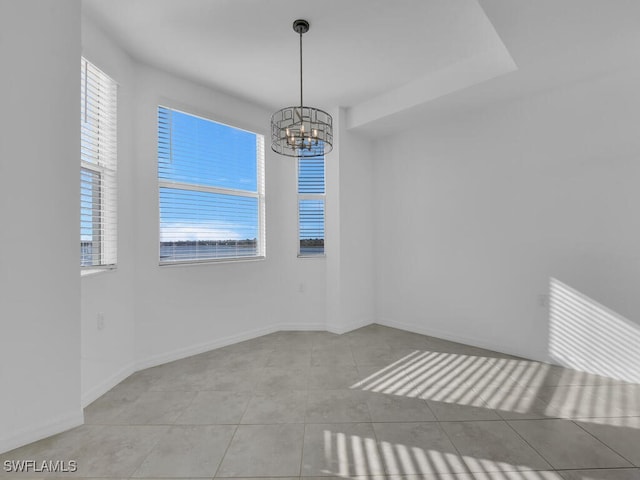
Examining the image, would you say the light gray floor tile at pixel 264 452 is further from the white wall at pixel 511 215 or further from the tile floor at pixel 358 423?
the white wall at pixel 511 215

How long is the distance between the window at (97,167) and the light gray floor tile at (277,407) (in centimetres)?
166

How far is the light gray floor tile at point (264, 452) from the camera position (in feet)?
5.21

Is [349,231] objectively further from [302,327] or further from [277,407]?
[277,407]

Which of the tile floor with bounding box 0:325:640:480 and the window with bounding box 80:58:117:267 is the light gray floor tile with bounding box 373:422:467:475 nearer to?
the tile floor with bounding box 0:325:640:480

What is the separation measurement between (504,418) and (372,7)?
2.98 m

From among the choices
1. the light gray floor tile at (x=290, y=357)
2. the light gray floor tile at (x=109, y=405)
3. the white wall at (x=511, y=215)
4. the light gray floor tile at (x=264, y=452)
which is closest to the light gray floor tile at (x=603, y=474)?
the light gray floor tile at (x=264, y=452)

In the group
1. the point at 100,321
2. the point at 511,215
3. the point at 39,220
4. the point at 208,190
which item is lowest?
the point at 100,321

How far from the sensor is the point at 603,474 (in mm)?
1535

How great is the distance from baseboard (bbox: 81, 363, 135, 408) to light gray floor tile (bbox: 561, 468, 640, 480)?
3004 mm

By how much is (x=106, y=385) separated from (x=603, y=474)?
3267 millimetres

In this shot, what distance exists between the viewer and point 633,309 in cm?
252

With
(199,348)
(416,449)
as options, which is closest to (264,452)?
(416,449)

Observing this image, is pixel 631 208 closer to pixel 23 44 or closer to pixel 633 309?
pixel 633 309

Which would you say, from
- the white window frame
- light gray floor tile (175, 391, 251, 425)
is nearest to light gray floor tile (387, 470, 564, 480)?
light gray floor tile (175, 391, 251, 425)
